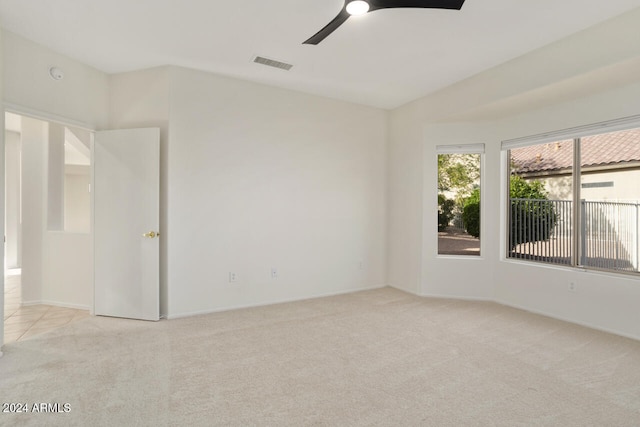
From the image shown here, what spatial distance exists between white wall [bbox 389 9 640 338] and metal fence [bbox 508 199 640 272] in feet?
0.60

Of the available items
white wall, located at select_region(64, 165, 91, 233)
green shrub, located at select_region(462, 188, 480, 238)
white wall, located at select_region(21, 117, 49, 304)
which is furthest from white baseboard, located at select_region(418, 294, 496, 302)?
white wall, located at select_region(64, 165, 91, 233)

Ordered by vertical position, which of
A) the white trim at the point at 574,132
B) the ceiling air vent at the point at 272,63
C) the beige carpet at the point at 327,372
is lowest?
the beige carpet at the point at 327,372

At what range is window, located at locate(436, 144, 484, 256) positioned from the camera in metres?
4.89

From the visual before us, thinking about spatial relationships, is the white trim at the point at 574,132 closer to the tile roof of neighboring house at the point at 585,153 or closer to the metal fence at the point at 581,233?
the tile roof of neighboring house at the point at 585,153

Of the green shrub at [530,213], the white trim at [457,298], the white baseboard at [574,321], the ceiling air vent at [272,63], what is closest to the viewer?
the white baseboard at [574,321]

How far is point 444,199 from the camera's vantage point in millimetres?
5016

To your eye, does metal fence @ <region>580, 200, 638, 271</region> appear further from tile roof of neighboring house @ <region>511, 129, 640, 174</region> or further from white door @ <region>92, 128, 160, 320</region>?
white door @ <region>92, 128, 160, 320</region>

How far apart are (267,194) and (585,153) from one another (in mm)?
3814

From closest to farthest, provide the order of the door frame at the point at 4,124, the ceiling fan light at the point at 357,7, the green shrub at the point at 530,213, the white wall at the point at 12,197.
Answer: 1. the ceiling fan light at the point at 357,7
2. the door frame at the point at 4,124
3. the green shrub at the point at 530,213
4. the white wall at the point at 12,197

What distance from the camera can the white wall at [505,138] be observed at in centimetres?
322

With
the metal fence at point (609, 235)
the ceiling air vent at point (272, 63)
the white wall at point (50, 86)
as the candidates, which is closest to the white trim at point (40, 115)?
the white wall at point (50, 86)

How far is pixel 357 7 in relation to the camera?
2.28 m

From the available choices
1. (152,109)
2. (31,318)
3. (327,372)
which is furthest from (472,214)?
(31,318)

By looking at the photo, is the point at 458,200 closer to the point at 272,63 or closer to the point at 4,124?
the point at 272,63
